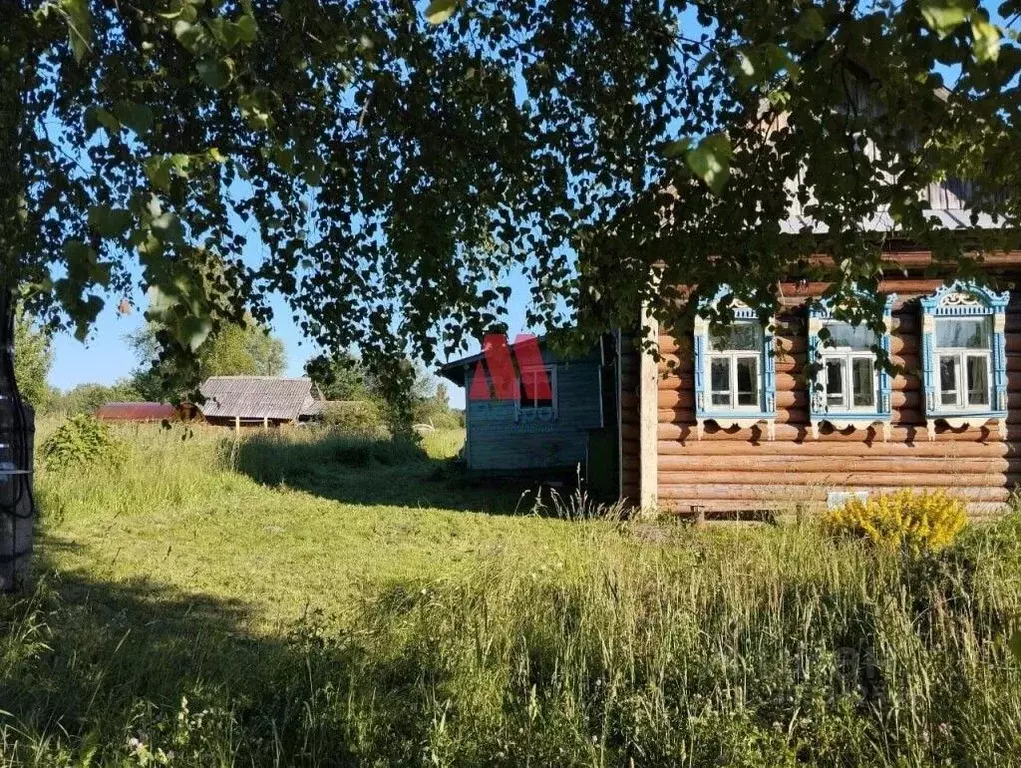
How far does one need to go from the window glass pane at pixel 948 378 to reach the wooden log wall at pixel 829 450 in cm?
29

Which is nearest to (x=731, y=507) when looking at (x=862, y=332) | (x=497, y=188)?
(x=862, y=332)

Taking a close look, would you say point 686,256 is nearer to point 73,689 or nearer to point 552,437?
point 73,689

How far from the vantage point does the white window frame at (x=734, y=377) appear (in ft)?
31.7

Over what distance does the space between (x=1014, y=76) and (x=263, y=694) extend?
320 centimetres

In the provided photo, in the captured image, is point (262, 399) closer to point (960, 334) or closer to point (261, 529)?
point (261, 529)

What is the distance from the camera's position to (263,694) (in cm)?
331

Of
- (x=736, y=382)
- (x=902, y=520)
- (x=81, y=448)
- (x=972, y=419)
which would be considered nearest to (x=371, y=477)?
(x=81, y=448)

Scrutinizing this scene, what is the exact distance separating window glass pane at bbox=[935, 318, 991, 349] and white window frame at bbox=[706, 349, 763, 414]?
2.03m

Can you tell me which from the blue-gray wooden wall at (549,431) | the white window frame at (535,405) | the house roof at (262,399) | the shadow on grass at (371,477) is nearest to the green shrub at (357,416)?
the shadow on grass at (371,477)

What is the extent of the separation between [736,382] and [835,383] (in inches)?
44.8

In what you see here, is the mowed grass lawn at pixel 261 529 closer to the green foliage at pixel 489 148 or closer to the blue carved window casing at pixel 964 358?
the green foliage at pixel 489 148

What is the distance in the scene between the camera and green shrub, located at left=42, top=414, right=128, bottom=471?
1130cm

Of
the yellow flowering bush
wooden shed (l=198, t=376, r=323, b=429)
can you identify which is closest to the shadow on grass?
the yellow flowering bush

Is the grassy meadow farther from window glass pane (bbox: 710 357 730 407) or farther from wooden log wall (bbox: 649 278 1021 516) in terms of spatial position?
window glass pane (bbox: 710 357 730 407)
